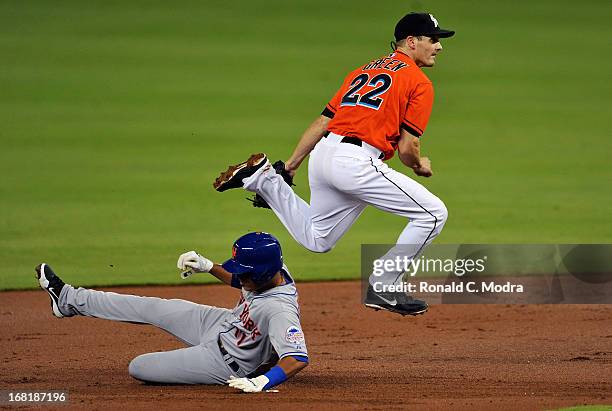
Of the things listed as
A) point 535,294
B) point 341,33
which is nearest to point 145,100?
point 341,33

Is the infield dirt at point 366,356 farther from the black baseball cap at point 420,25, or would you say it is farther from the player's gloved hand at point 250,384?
the black baseball cap at point 420,25

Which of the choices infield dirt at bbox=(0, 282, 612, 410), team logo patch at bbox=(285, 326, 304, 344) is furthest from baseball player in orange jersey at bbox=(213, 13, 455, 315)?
team logo patch at bbox=(285, 326, 304, 344)

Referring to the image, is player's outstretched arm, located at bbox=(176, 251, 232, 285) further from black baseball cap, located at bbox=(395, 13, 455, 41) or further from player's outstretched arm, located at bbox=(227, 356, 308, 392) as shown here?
black baseball cap, located at bbox=(395, 13, 455, 41)

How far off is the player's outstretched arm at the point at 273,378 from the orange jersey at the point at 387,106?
5.54ft

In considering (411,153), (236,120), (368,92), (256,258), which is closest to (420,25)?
(368,92)

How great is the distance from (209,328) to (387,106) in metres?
1.82

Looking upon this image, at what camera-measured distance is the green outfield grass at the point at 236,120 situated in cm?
1238

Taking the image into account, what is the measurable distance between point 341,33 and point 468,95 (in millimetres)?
3826

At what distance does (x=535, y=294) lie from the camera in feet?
32.8

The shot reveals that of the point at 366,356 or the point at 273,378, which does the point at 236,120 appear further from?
the point at 273,378

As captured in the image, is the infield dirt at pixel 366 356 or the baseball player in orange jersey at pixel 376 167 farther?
the baseball player in orange jersey at pixel 376 167

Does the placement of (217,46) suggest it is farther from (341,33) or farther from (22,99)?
(22,99)

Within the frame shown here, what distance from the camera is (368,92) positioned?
718cm

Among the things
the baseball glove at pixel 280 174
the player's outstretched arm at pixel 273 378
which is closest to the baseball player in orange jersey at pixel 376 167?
the baseball glove at pixel 280 174
